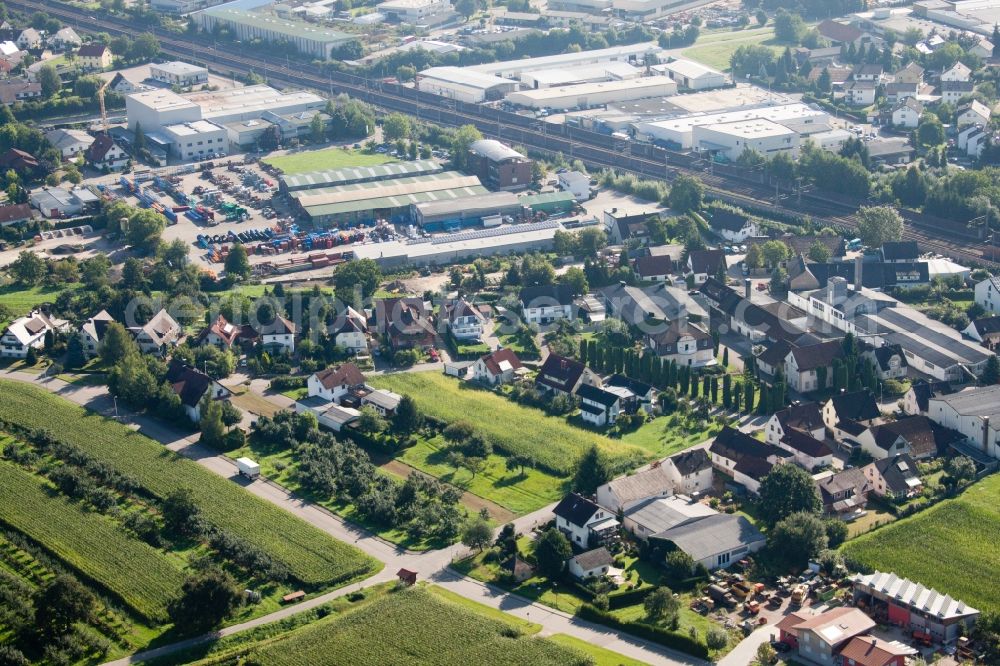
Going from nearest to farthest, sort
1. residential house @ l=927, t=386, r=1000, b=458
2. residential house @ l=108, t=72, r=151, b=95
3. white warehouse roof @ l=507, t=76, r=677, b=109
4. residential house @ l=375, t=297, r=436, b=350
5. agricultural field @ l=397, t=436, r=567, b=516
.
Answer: agricultural field @ l=397, t=436, r=567, b=516
residential house @ l=927, t=386, r=1000, b=458
residential house @ l=375, t=297, r=436, b=350
white warehouse roof @ l=507, t=76, r=677, b=109
residential house @ l=108, t=72, r=151, b=95

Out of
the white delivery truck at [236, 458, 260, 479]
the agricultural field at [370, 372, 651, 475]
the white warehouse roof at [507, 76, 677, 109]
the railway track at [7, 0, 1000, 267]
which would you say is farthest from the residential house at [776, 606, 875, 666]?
the white warehouse roof at [507, 76, 677, 109]

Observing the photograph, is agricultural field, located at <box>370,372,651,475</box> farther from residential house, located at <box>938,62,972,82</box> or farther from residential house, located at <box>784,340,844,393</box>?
residential house, located at <box>938,62,972,82</box>

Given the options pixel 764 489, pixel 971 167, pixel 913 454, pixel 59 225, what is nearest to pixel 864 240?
pixel 971 167

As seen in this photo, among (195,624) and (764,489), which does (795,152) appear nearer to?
(764,489)

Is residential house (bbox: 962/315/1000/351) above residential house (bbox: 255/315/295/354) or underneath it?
above

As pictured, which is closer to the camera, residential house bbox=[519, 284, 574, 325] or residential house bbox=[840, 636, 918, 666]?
residential house bbox=[840, 636, 918, 666]

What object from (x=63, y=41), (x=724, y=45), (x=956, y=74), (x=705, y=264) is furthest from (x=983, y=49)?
(x=63, y=41)

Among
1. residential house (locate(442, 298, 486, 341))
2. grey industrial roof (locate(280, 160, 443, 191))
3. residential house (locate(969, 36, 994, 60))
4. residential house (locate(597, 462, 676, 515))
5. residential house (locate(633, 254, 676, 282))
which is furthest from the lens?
residential house (locate(969, 36, 994, 60))
